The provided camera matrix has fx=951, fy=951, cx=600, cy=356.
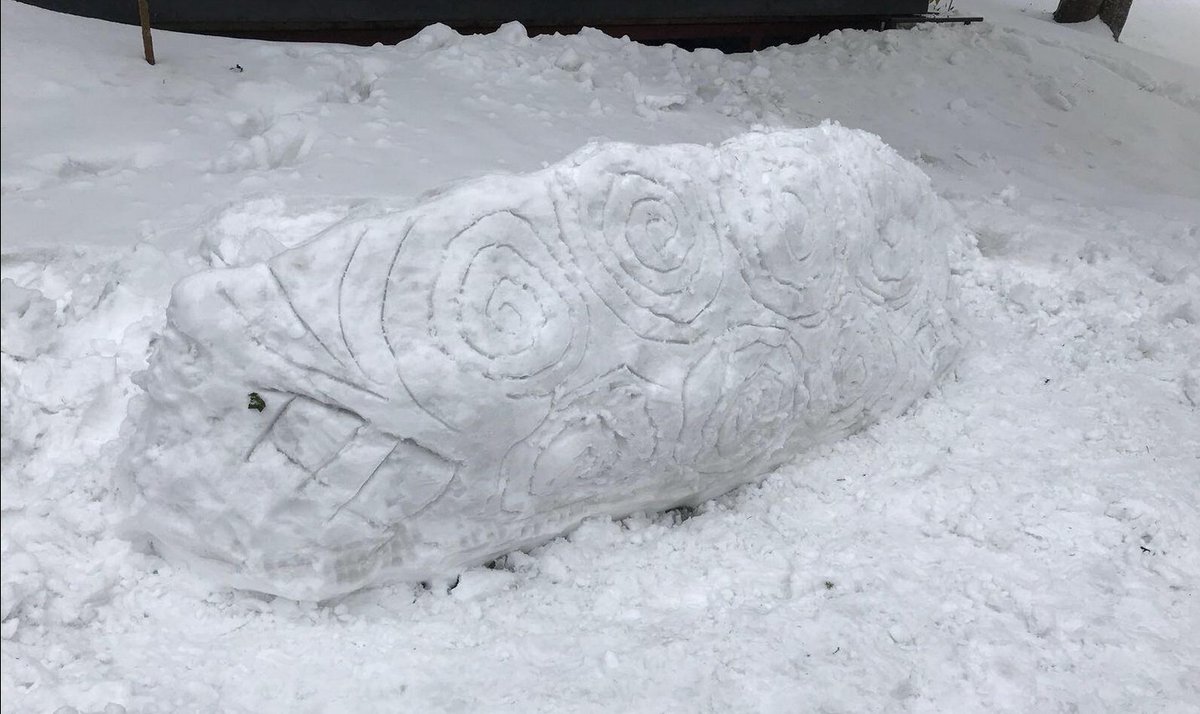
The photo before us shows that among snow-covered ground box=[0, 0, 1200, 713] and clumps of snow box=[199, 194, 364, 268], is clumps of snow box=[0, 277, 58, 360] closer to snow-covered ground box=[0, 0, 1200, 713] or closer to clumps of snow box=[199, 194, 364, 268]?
snow-covered ground box=[0, 0, 1200, 713]

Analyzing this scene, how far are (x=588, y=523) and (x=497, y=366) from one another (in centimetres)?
48

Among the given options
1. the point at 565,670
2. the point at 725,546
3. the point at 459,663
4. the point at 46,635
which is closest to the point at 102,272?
the point at 46,635

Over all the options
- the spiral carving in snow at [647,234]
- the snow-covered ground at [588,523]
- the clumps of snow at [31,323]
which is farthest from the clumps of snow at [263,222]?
the spiral carving in snow at [647,234]

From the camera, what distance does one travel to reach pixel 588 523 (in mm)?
2123

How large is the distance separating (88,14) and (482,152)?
65.0 inches

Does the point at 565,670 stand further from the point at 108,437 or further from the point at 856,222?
the point at 856,222

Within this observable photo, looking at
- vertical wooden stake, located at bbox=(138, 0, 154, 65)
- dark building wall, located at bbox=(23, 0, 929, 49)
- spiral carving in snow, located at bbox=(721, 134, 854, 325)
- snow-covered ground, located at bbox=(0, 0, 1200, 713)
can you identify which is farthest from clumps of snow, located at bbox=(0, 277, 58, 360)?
dark building wall, located at bbox=(23, 0, 929, 49)

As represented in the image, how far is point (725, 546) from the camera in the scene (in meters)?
2.15

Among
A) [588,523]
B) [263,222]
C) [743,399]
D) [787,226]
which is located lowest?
[588,523]

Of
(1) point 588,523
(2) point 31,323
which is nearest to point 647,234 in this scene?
(1) point 588,523

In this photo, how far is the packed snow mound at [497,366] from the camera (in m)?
1.74

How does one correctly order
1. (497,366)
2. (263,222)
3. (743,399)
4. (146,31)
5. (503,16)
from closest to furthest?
(497,366), (743,399), (263,222), (146,31), (503,16)

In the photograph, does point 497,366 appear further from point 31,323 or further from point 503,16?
point 503,16

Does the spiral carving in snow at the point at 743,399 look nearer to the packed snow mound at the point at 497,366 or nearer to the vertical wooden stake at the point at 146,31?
the packed snow mound at the point at 497,366
